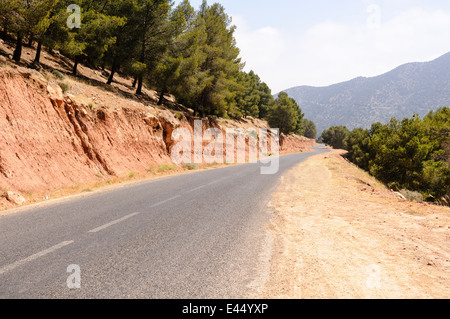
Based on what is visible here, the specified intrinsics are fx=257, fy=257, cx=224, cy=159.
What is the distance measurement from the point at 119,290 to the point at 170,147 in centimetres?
1989

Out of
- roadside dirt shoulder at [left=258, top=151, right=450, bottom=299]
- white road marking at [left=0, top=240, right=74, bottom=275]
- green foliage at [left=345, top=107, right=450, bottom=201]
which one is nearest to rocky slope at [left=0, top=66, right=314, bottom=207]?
white road marking at [left=0, top=240, right=74, bottom=275]

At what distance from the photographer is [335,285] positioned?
3.47 meters

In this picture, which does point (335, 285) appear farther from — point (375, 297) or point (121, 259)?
point (121, 259)

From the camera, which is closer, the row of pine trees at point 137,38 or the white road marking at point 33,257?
the white road marking at point 33,257

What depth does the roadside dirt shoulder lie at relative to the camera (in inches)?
133

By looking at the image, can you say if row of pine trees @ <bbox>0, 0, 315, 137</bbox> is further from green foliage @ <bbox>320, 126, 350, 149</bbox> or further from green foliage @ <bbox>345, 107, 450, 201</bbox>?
green foliage @ <bbox>320, 126, 350, 149</bbox>

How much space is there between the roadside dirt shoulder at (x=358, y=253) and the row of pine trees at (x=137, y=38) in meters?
16.0

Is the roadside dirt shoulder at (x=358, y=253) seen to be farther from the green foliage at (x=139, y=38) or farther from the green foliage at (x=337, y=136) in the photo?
the green foliage at (x=337, y=136)

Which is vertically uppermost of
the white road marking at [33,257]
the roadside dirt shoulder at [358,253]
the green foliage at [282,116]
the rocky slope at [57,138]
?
the green foliage at [282,116]

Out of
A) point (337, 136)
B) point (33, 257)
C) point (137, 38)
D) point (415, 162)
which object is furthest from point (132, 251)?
point (337, 136)

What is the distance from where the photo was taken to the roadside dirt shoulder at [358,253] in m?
3.38

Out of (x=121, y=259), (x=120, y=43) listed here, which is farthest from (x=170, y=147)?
(x=121, y=259)

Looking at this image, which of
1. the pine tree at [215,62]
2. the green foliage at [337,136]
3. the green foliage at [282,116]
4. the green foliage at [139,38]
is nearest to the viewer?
the green foliage at [139,38]

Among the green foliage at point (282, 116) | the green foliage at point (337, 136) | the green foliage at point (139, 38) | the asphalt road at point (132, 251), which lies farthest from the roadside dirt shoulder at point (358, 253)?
the green foliage at point (337, 136)
